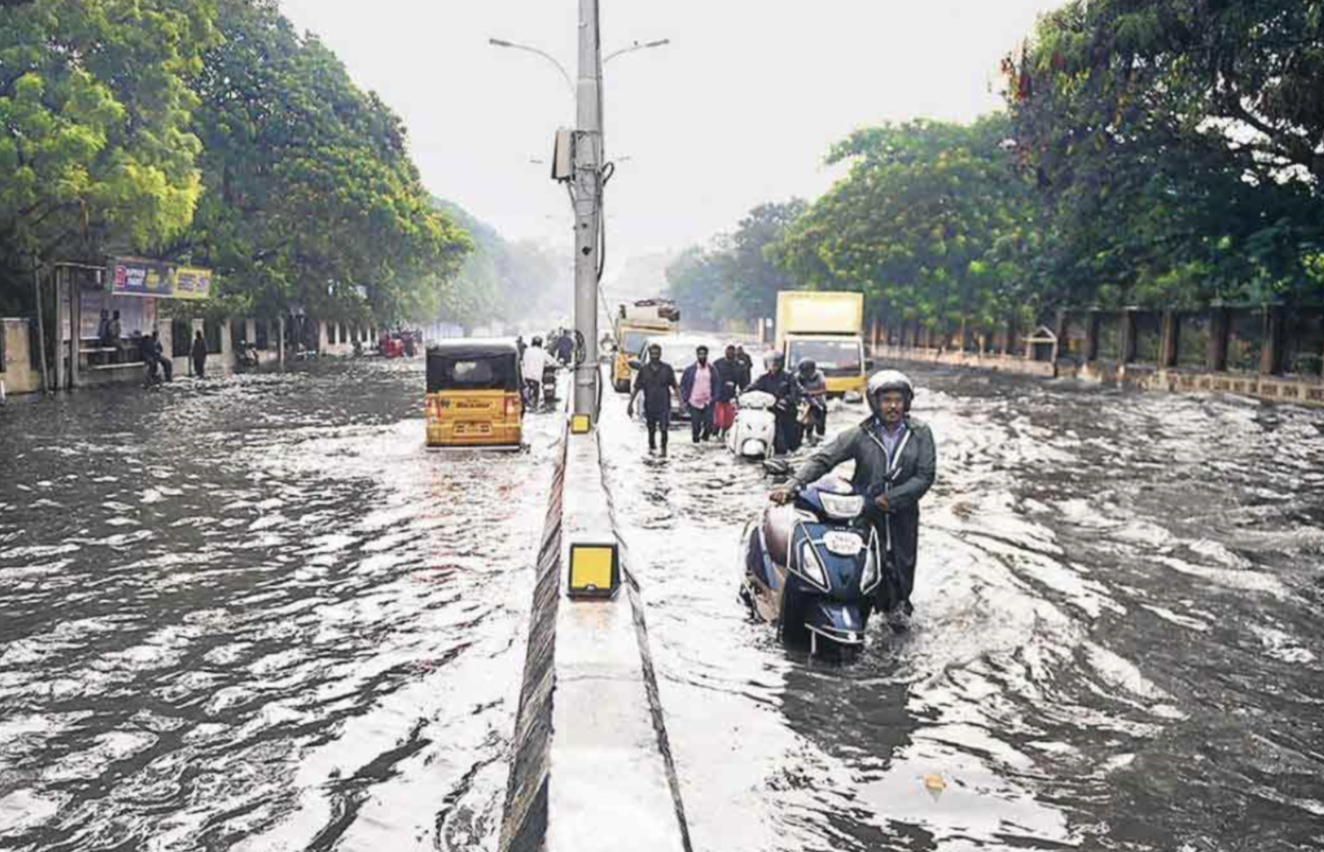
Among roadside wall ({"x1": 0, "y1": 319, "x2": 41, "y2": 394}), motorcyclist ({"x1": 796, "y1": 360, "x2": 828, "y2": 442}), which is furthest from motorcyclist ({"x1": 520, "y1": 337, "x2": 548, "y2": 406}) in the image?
roadside wall ({"x1": 0, "y1": 319, "x2": 41, "y2": 394})

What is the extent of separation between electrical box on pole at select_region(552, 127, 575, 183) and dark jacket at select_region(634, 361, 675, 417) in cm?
309

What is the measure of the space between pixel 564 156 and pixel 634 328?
671 inches

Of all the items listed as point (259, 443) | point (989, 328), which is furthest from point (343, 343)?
point (259, 443)

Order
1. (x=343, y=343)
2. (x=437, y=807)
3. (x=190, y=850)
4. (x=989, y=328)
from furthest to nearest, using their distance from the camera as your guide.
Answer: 1. (x=343, y=343)
2. (x=989, y=328)
3. (x=437, y=807)
4. (x=190, y=850)

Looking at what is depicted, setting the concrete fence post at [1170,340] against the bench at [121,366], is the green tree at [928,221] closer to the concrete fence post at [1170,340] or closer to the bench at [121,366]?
the concrete fence post at [1170,340]

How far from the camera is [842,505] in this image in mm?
6836

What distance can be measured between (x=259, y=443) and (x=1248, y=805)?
52.4ft

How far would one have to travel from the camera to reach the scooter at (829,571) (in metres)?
6.79

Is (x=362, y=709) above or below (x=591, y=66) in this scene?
below

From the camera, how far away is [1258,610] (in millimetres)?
8516

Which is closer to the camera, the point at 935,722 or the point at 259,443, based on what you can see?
the point at 935,722

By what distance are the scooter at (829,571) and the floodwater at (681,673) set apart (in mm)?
203

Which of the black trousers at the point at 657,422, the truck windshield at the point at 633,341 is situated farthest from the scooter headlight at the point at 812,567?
the truck windshield at the point at 633,341

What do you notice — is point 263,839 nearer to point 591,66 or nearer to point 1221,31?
point 591,66
